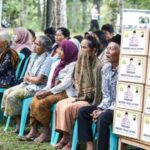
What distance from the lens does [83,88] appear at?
16.7ft

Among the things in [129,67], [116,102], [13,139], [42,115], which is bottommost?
[13,139]

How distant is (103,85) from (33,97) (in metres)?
1.26

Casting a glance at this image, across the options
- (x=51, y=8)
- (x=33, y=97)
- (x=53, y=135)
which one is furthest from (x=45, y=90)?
(x=51, y=8)

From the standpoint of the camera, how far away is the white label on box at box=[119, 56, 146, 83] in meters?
4.10


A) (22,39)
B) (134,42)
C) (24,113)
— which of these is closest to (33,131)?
(24,113)

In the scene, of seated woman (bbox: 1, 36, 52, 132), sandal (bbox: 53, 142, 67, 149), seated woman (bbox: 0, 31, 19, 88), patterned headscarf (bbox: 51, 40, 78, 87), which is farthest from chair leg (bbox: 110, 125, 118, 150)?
seated woman (bbox: 0, 31, 19, 88)

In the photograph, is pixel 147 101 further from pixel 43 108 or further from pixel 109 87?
pixel 43 108

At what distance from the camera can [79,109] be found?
4773 millimetres

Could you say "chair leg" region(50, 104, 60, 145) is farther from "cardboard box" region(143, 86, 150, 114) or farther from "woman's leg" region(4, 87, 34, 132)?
"cardboard box" region(143, 86, 150, 114)

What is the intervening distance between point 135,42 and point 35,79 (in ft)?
6.40

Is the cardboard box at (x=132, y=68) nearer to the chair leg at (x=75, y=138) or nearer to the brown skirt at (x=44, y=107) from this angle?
the chair leg at (x=75, y=138)

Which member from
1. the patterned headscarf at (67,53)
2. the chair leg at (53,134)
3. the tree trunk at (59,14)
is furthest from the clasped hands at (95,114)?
the tree trunk at (59,14)

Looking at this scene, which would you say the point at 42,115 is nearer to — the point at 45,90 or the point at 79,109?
the point at 45,90

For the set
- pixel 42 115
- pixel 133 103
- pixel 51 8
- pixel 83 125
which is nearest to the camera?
pixel 133 103
